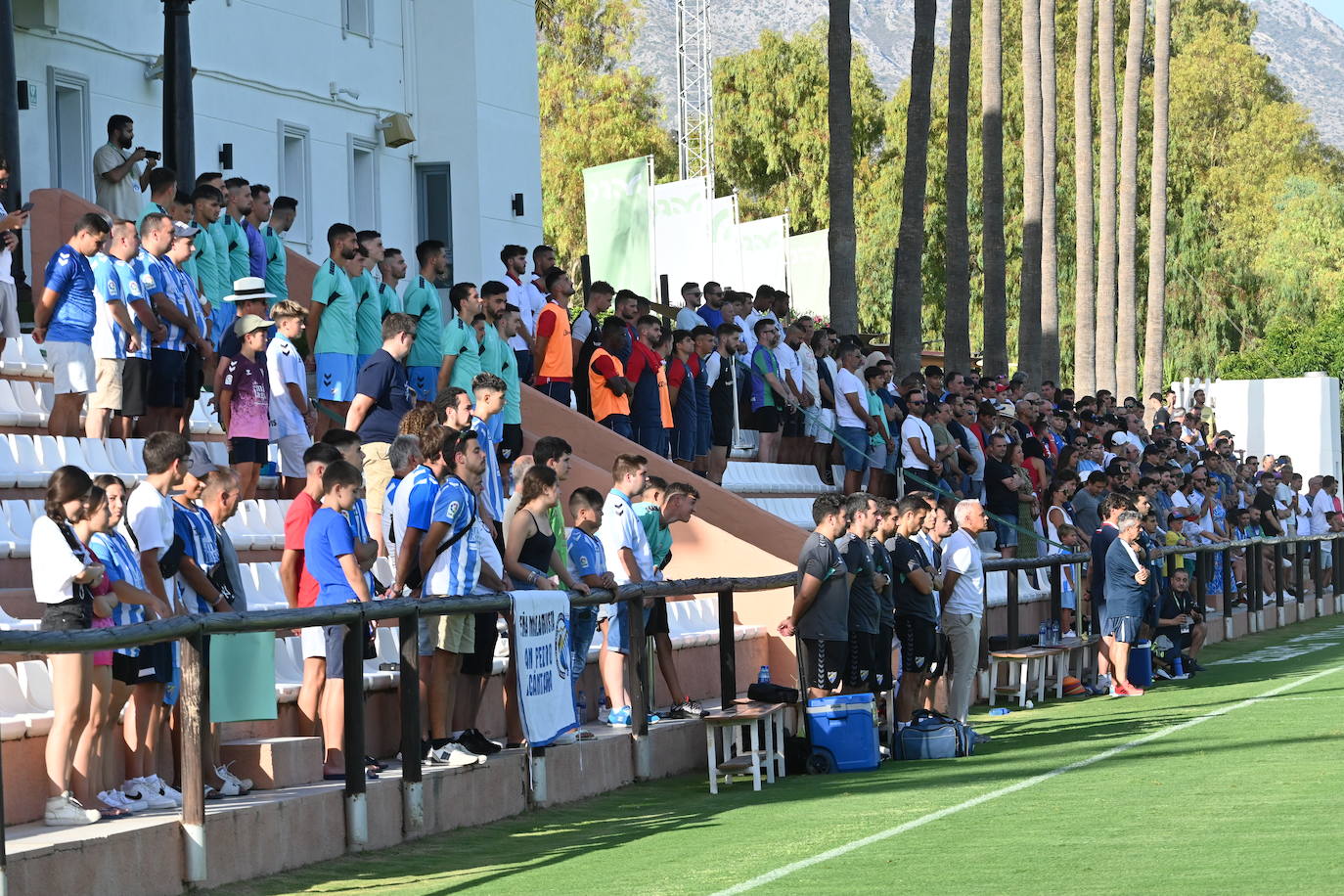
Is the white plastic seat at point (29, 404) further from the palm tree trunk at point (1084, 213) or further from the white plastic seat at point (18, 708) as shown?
the palm tree trunk at point (1084, 213)

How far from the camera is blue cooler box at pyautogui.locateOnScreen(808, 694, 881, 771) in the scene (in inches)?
555

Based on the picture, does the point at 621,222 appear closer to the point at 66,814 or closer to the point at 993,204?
the point at 993,204

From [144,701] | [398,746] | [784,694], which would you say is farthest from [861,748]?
[144,701]

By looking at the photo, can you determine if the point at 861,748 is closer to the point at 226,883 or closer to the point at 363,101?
the point at 226,883

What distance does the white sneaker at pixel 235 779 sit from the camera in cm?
988

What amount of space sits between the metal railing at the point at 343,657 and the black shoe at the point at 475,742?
1.52 ft

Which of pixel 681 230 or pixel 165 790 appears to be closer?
pixel 165 790

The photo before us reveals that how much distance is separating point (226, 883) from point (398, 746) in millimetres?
2617

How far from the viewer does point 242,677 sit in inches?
385

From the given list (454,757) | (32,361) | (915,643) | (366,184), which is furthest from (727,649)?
(366,184)

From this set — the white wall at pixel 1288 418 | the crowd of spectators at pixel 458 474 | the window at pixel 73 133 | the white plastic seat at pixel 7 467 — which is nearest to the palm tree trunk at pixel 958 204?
the white wall at pixel 1288 418

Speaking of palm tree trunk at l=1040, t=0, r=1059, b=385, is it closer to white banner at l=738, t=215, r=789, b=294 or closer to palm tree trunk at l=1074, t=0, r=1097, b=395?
palm tree trunk at l=1074, t=0, r=1097, b=395

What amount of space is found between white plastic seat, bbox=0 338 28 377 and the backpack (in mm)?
7063

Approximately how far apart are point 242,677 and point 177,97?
1226 centimetres
